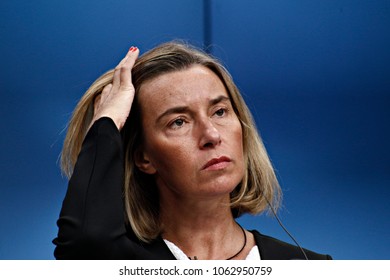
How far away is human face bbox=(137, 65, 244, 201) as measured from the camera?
138 cm

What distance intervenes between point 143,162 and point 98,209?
0.86 ft

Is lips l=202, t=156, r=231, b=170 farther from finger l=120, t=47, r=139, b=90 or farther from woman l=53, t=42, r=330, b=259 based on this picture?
finger l=120, t=47, r=139, b=90

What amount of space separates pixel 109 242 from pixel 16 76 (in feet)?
3.36

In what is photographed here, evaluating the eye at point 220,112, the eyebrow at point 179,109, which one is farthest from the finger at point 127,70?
the eye at point 220,112

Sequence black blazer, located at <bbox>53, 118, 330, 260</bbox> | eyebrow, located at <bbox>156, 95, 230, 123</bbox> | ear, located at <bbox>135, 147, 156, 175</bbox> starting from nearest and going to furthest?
black blazer, located at <bbox>53, 118, 330, 260</bbox>, eyebrow, located at <bbox>156, 95, 230, 123</bbox>, ear, located at <bbox>135, 147, 156, 175</bbox>

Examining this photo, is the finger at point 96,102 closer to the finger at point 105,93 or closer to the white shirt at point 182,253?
the finger at point 105,93

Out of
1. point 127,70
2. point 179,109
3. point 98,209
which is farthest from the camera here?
point 127,70

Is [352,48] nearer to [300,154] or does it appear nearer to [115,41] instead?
[300,154]

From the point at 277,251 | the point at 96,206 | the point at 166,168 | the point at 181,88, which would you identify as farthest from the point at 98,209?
the point at 277,251

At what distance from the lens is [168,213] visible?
1.52 metres

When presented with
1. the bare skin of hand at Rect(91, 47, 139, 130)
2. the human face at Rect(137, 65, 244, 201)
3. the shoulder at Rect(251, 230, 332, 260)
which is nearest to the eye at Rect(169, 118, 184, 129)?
the human face at Rect(137, 65, 244, 201)

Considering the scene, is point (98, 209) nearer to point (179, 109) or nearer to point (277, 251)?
point (179, 109)

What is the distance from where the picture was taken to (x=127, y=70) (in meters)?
1.54

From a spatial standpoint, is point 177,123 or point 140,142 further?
point 140,142
